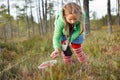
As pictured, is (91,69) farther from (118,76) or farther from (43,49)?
(43,49)

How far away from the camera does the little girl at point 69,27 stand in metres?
3.53

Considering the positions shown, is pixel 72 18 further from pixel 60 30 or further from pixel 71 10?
pixel 60 30

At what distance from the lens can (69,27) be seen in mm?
3908

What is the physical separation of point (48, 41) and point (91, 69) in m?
7.04

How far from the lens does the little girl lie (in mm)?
3529

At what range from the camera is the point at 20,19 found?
57062mm

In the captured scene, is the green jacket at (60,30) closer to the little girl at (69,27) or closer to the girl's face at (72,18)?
the little girl at (69,27)

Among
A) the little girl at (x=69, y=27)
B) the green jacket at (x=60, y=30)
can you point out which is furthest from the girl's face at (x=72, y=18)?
the green jacket at (x=60, y=30)

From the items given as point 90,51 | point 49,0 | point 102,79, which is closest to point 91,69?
point 102,79

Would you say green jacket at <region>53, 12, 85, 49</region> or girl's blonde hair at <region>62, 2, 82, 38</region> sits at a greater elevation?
girl's blonde hair at <region>62, 2, 82, 38</region>

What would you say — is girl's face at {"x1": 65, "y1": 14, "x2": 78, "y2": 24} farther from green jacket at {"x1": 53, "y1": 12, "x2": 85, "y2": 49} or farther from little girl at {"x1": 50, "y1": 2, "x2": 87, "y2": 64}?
green jacket at {"x1": 53, "y1": 12, "x2": 85, "y2": 49}

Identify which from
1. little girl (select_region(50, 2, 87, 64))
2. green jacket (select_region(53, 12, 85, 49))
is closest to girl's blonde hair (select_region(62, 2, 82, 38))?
little girl (select_region(50, 2, 87, 64))

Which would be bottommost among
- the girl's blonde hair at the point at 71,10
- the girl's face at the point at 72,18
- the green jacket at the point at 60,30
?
the green jacket at the point at 60,30

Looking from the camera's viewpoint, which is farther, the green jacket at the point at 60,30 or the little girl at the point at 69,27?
the green jacket at the point at 60,30
